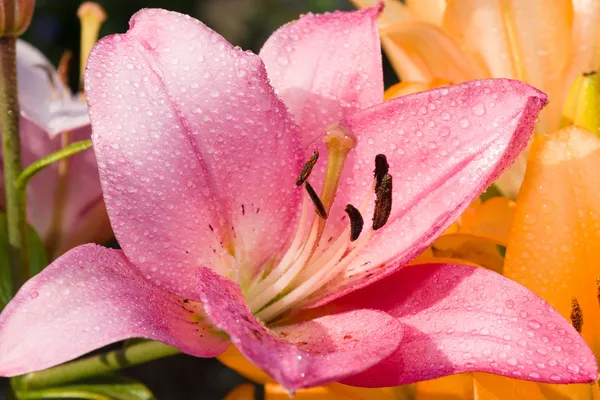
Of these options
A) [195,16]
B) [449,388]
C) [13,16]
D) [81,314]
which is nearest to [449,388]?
[449,388]

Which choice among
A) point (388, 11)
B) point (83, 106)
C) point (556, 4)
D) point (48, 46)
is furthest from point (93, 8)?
point (48, 46)

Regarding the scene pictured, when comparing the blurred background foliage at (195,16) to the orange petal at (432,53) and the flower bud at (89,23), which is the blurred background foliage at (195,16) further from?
the orange petal at (432,53)

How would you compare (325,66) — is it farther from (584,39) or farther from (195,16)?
(195,16)

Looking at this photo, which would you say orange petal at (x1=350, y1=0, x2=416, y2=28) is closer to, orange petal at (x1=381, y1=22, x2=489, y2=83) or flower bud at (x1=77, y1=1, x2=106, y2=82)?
orange petal at (x1=381, y1=22, x2=489, y2=83)

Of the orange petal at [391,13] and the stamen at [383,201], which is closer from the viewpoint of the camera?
the stamen at [383,201]

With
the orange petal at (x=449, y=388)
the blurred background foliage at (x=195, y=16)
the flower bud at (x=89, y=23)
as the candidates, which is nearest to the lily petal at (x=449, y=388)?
the orange petal at (x=449, y=388)

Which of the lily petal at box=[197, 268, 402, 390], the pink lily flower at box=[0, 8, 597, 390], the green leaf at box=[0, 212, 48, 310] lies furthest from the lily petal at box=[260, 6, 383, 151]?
the green leaf at box=[0, 212, 48, 310]

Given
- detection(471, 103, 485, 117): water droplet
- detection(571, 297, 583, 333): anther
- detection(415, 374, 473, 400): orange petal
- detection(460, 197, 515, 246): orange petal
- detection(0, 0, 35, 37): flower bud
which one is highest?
detection(0, 0, 35, 37): flower bud
